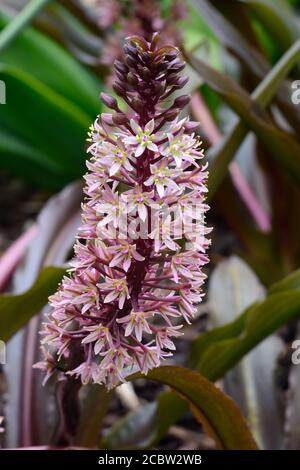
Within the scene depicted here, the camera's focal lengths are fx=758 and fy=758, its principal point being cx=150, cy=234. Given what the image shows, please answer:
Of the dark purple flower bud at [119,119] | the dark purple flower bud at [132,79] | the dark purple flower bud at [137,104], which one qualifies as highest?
the dark purple flower bud at [132,79]

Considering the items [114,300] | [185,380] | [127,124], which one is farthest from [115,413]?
[127,124]

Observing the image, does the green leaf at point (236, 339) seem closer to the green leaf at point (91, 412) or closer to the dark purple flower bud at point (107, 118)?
the green leaf at point (91, 412)

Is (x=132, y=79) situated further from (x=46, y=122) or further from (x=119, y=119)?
(x=46, y=122)

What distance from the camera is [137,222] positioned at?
786 millimetres

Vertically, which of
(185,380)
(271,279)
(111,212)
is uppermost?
(111,212)

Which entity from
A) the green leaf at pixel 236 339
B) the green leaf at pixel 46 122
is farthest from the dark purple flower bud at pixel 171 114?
the green leaf at pixel 46 122

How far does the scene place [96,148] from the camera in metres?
0.78

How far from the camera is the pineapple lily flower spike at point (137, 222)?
77cm

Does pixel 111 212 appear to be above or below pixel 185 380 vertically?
above

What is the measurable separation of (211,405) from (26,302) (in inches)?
12.4

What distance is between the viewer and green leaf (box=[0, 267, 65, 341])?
1124mm

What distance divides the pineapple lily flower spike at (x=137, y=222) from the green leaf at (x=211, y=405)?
0.45 feet
